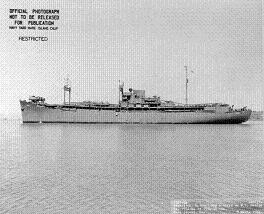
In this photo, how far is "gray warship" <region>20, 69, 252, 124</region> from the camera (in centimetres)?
7519

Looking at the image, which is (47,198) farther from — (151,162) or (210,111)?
(210,111)

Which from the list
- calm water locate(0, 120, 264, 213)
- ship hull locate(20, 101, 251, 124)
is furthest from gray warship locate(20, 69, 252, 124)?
calm water locate(0, 120, 264, 213)

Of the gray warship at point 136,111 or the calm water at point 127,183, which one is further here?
the gray warship at point 136,111

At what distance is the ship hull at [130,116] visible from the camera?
249 feet

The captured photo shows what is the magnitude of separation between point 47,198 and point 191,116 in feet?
219

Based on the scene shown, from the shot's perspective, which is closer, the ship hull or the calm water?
the calm water

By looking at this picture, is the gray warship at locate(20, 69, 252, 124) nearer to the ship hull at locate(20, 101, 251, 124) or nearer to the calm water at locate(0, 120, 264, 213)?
the ship hull at locate(20, 101, 251, 124)

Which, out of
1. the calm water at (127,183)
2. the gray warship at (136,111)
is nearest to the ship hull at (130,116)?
the gray warship at (136,111)

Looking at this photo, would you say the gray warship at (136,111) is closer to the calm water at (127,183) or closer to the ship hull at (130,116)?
the ship hull at (130,116)

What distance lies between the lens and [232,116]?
251 feet

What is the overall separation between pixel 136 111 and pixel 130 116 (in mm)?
2107

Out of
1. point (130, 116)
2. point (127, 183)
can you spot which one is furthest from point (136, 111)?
point (127, 183)

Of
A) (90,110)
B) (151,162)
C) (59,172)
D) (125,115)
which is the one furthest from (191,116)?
(59,172)

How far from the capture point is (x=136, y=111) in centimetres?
7712
